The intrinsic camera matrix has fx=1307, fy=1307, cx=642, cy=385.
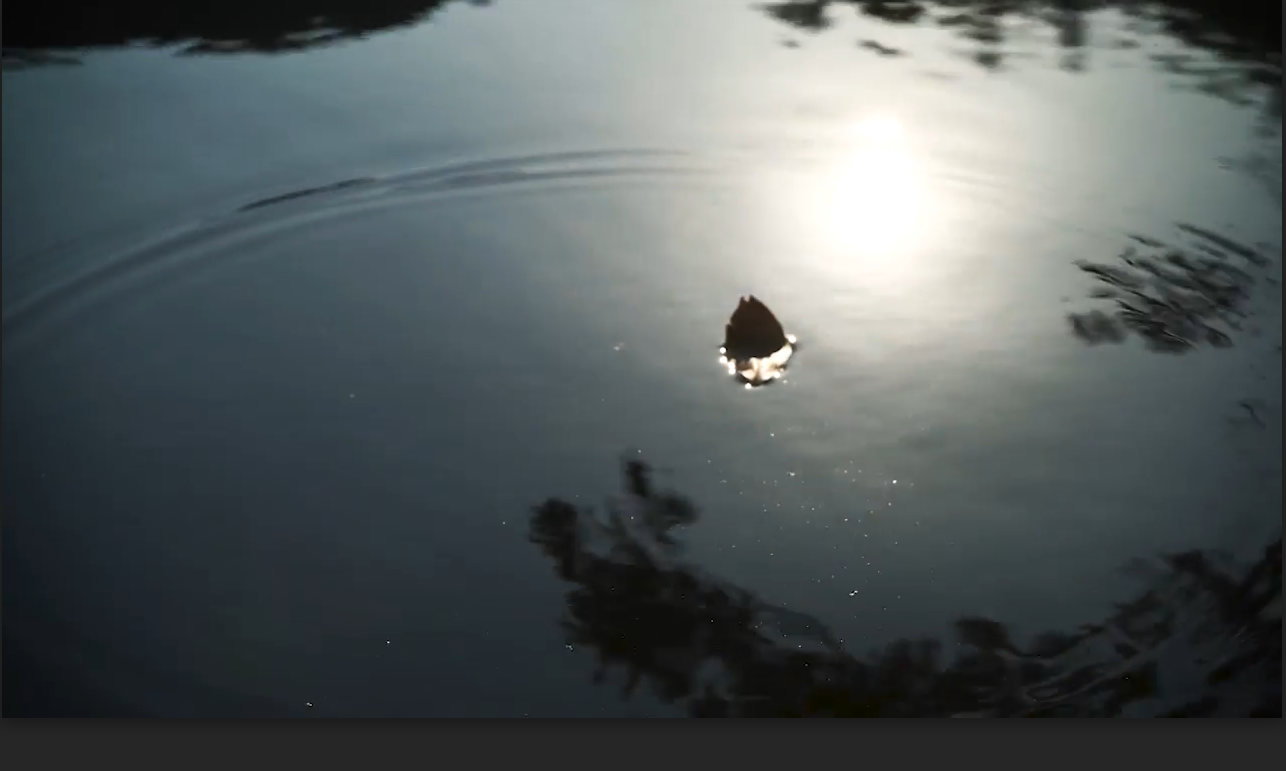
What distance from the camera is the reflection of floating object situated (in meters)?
3.22

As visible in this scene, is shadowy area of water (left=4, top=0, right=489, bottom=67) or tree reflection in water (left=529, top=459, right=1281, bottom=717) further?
shadowy area of water (left=4, top=0, right=489, bottom=67)

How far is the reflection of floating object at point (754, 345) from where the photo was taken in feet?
10.6

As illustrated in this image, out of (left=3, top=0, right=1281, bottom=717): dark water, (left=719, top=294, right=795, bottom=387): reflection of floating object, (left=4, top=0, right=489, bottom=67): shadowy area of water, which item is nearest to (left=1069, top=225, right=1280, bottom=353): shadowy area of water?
(left=3, top=0, right=1281, bottom=717): dark water

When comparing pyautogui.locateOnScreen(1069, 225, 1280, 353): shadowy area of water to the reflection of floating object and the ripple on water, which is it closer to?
the ripple on water

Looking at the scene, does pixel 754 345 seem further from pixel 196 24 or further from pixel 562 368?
pixel 196 24

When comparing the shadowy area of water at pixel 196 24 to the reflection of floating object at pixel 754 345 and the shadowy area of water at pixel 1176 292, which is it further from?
the shadowy area of water at pixel 1176 292

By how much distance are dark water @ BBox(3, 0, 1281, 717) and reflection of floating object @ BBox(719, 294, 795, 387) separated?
0.08 metres

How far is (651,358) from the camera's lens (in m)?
3.32

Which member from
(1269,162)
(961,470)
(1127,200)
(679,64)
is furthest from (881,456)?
(679,64)

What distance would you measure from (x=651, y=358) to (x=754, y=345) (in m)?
0.26

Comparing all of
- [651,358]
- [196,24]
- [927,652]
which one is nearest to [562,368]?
[651,358]

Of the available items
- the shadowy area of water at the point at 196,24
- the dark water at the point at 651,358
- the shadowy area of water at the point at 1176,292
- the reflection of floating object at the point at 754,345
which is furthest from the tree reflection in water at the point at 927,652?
the shadowy area of water at the point at 196,24

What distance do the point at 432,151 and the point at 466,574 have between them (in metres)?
2.05

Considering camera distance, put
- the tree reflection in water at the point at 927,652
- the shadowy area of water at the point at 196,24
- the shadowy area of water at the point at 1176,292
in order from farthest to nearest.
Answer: the shadowy area of water at the point at 196,24
the shadowy area of water at the point at 1176,292
the tree reflection in water at the point at 927,652
